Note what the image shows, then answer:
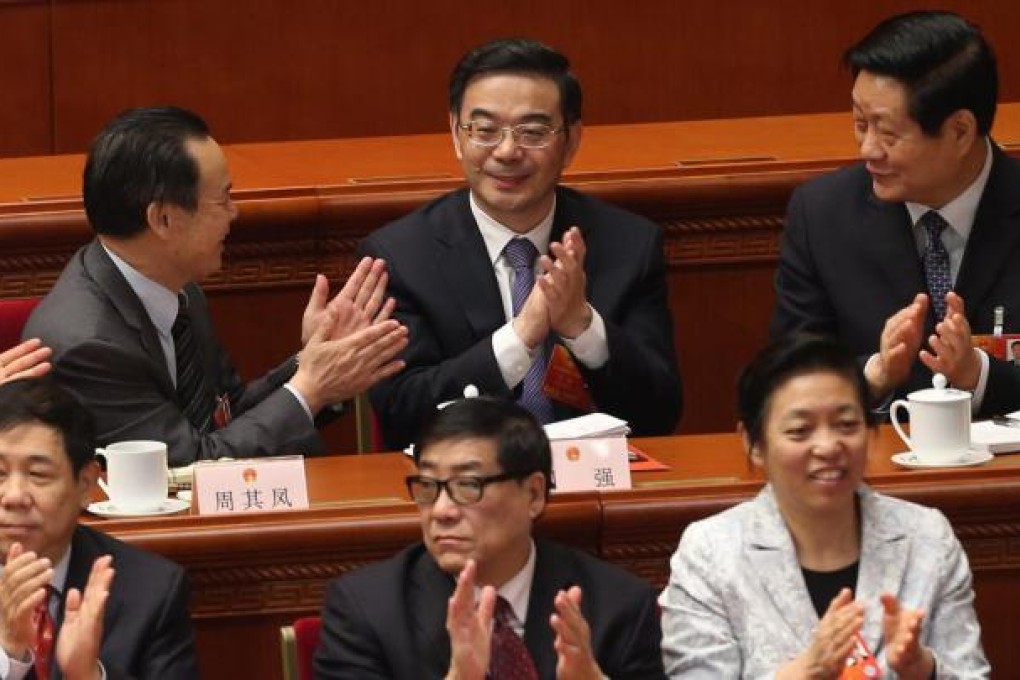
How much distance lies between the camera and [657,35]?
3.98m

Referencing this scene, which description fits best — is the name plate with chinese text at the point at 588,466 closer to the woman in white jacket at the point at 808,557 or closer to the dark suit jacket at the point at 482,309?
the woman in white jacket at the point at 808,557

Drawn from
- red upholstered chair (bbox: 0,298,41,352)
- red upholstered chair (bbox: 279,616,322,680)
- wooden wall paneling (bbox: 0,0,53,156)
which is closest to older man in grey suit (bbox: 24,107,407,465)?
red upholstered chair (bbox: 0,298,41,352)

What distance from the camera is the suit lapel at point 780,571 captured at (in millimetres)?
2139

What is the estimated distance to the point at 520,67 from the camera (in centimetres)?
287

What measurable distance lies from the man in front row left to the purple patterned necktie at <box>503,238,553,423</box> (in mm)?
695

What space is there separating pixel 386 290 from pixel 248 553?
24.3 inches

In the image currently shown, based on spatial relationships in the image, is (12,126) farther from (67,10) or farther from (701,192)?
(701,192)

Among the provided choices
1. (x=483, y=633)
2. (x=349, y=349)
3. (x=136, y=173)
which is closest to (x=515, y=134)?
(x=349, y=349)

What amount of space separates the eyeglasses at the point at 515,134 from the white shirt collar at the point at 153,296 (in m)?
0.41

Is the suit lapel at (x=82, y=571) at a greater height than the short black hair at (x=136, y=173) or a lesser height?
lesser

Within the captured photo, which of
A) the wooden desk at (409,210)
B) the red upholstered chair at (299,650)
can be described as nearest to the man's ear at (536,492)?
the red upholstered chair at (299,650)

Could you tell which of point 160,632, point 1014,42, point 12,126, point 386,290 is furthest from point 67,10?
point 160,632

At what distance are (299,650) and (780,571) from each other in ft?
1.44

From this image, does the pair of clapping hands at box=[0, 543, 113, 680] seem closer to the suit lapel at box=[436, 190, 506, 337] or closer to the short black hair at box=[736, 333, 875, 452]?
the short black hair at box=[736, 333, 875, 452]
